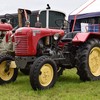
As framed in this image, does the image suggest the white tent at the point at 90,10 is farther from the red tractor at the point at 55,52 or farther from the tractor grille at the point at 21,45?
the tractor grille at the point at 21,45

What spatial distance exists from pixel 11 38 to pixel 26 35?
1948 millimetres

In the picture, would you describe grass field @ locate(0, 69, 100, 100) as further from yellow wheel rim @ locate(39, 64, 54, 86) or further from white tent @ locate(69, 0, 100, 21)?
white tent @ locate(69, 0, 100, 21)

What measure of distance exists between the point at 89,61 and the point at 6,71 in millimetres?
1850

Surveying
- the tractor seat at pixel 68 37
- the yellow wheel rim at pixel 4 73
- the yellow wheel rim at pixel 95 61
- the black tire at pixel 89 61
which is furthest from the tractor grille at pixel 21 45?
the yellow wheel rim at pixel 95 61

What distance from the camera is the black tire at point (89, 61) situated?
24.0 feet

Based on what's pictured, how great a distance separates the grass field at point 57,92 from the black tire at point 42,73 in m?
0.13

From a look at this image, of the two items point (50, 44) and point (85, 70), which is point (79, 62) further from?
point (50, 44)

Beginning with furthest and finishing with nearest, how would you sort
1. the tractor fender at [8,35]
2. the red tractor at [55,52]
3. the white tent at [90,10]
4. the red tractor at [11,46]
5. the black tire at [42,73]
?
the white tent at [90,10]
the tractor fender at [8,35]
the red tractor at [11,46]
the red tractor at [55,52]
the black tire at [42,73]

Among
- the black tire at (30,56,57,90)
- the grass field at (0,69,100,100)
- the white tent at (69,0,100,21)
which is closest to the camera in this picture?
the grass field at (0,69,100,100)

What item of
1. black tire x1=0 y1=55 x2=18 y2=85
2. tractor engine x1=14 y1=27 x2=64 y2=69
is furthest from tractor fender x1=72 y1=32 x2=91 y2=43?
black tire x1=0 y1=55 x2=18 y2=85

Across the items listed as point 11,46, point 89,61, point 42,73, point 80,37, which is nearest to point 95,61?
point 89,61

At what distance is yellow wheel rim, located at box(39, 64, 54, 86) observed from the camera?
6.56 m

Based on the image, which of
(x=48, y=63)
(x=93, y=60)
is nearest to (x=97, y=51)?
(x=93, y=60)

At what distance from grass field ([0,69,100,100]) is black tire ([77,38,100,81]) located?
235 mm
